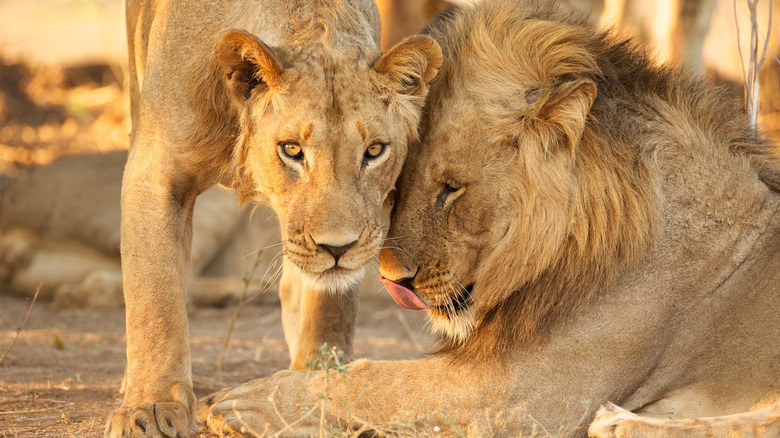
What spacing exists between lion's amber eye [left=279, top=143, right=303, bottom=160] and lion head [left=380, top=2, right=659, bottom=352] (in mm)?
374

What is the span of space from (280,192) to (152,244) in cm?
46

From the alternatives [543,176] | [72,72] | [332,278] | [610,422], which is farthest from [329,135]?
[72,72]

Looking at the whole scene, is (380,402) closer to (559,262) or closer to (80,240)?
(559,262)

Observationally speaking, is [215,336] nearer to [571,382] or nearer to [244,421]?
[244,421]

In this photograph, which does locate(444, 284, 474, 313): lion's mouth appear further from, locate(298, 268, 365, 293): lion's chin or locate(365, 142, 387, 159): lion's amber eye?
locate(365, 142, 387, 159): lion's amber eye

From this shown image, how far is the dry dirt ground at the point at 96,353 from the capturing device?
327cm

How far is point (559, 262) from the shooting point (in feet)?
9.38

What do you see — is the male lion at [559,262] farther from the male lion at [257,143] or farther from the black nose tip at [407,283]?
the male lion at [257,143]

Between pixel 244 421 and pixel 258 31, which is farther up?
pixel 258 31

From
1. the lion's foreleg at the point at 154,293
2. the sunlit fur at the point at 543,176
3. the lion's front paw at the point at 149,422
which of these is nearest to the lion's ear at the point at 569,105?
the sunlit fur at the point at 543,176

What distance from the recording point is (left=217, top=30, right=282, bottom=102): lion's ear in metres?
2.66

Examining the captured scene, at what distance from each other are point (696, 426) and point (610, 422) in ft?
0.76

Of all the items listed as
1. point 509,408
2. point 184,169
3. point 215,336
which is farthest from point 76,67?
point 509,408

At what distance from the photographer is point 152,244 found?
295cm
